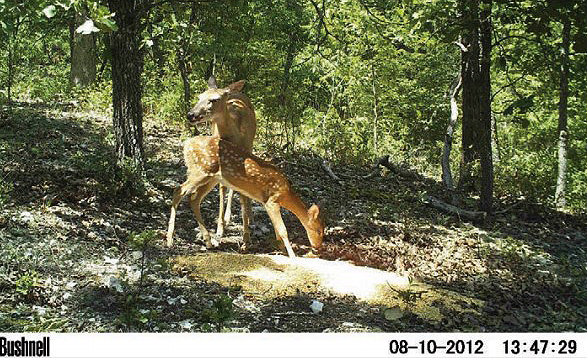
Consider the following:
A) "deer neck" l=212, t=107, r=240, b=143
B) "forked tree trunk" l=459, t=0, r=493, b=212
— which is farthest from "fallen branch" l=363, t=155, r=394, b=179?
"deer neck" l=212, t=107, r=240, b=143

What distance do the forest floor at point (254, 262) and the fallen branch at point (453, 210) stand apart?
129mm

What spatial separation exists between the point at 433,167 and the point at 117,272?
9502mm

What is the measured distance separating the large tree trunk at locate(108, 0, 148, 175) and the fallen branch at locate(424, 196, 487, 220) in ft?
14.1

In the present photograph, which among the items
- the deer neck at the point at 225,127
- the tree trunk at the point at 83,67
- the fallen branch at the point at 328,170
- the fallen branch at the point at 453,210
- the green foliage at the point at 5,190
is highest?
the tree trunk at the point at 83,67

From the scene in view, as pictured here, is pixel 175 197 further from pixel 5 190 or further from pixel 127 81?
pixel 127 81

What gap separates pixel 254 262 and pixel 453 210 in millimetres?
4201

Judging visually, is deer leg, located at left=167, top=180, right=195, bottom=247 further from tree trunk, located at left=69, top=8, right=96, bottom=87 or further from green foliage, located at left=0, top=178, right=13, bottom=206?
tree trunk, located at left=69, top=8, right=96, bottom=87

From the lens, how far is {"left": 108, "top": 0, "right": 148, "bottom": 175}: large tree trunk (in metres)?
7.53

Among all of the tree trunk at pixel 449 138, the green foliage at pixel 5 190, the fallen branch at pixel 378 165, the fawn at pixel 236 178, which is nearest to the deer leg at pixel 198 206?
the fawn at pixel 236 178

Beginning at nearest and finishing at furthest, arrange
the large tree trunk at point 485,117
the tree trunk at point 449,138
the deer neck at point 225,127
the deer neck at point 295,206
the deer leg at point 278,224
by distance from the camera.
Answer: the deer leg at point 278,224, the deer neck at point 295,206, the deer neck at point 225,127, the large tree trunk at point 485,117, the tree trunk at point 449,138

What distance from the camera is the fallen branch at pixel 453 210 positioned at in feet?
29.4

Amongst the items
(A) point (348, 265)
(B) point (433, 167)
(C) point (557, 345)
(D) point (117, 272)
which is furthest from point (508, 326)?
(B) point (433, 167)

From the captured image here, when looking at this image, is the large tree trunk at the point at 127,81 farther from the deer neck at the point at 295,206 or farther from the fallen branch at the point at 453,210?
the fallen branch at the point at 453,210

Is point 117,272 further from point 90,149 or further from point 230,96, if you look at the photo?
point 90,149
